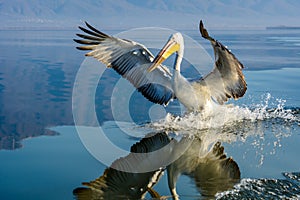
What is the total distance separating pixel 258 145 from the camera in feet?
22.4

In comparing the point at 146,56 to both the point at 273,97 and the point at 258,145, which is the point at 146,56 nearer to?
the point at 258,145

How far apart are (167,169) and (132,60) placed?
3.04m

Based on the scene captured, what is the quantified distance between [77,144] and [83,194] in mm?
2030

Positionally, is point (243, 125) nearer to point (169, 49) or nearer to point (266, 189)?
point (169, 49)

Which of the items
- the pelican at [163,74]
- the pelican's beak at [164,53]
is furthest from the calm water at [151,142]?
the pelican's beak at [164,53]

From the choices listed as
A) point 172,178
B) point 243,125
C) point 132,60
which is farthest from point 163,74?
point 172,178

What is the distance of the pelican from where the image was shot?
7.83 metres

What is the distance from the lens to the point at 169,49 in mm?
7785

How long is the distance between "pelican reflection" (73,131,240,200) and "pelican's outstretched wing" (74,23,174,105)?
1400 millimetres

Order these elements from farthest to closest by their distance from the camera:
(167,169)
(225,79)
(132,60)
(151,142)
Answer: (132,60), (225,79), (151,142), (167,169)

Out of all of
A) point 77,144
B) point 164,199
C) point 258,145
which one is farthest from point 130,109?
point 164,199

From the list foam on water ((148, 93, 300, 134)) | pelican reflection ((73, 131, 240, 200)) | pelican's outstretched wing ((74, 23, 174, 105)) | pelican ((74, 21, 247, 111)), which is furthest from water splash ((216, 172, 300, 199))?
pelican's outstretched wing ((74, 23, 174, 105))

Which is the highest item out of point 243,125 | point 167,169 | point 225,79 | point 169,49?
point 169,49

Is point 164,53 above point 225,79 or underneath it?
above
